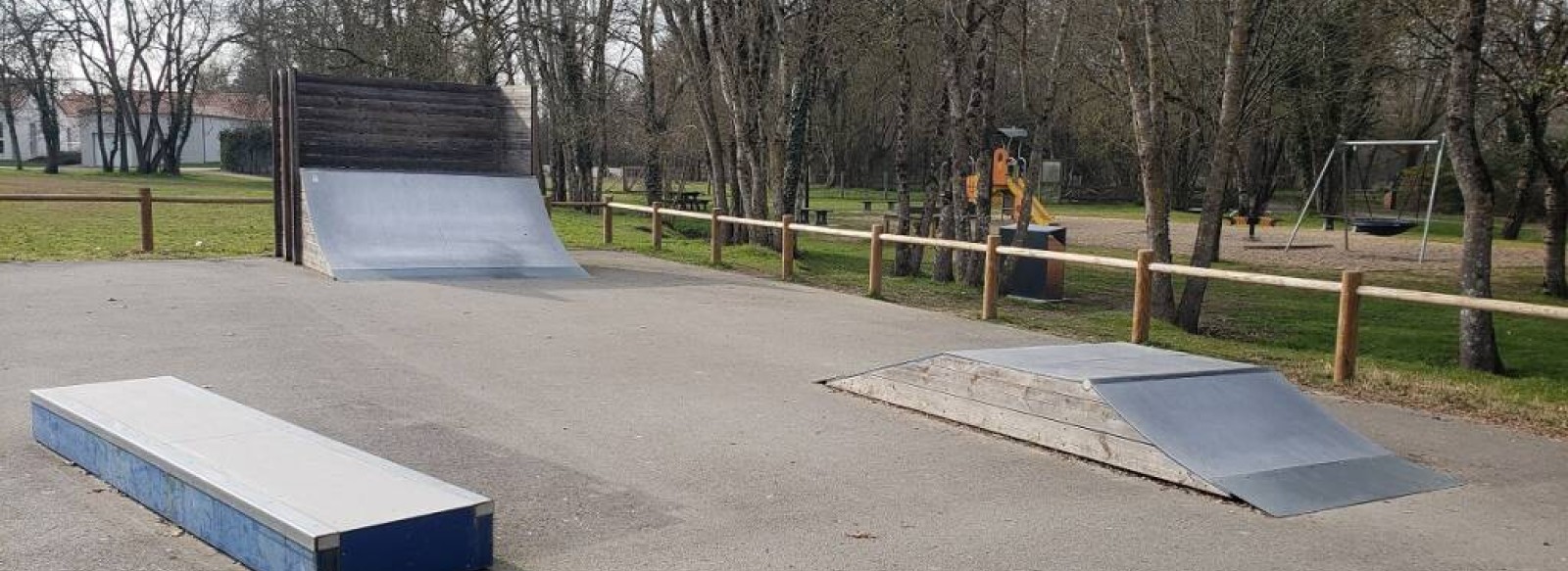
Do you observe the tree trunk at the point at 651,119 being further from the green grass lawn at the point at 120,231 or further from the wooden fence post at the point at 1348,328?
the wooden fence post at the point at 1348,328

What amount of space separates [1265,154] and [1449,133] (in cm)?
2743

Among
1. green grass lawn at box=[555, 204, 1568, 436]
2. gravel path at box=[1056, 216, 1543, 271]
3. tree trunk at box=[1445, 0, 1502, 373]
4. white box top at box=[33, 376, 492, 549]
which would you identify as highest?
tree trunk at box=[1445, 0, 1502, 373]

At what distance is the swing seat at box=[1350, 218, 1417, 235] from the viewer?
23562 millimetres

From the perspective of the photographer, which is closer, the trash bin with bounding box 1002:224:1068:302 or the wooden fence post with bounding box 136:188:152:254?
the wooden fence post with bounding box 136:188:152:254

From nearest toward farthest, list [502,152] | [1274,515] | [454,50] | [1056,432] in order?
[1274,515], [1056,432], [502,152], [454,50]

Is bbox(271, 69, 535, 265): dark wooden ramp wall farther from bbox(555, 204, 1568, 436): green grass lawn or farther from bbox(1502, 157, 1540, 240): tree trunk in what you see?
bbox(1502, 157, 1540, 240): tree trunk

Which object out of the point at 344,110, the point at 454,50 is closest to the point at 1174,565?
the point at 344,110

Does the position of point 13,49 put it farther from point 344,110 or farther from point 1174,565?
point 1174,565

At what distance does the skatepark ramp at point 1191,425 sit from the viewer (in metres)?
6.27

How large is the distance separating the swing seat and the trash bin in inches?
372

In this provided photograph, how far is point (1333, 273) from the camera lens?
22141mm

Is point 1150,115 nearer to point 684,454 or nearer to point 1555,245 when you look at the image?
point 684,454

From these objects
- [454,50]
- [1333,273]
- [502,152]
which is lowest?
[1333,273]

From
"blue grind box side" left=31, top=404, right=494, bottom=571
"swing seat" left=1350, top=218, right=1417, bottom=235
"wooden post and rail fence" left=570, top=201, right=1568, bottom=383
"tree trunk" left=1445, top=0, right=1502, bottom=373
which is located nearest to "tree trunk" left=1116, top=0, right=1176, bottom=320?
"wooden post and rail fence" left=570, top=201, right=1568, bottom=383
